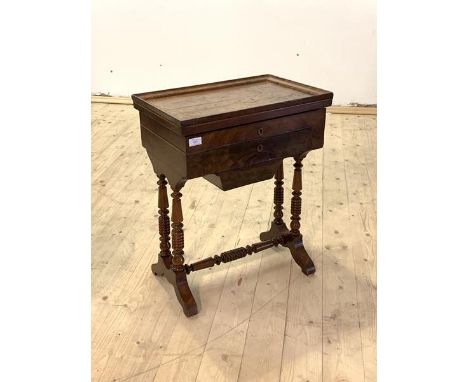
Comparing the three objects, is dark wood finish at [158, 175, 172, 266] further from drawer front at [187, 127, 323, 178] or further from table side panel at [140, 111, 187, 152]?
drawer front at [187, 127, 323, 178]

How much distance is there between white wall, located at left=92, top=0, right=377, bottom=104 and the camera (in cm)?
552

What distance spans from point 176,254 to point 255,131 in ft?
2.15

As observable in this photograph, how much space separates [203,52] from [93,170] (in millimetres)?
1941

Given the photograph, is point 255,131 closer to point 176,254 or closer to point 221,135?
point 221,135

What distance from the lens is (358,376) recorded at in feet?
7.39

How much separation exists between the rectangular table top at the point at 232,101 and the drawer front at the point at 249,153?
101 mm

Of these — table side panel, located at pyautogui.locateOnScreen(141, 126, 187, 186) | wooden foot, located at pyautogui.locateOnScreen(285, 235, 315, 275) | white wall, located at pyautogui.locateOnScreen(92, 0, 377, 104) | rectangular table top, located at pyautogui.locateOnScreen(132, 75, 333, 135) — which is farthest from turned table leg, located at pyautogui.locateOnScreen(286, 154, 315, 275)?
white wall, located at pyautogui.locateOnScreen(92, 0, 377, 104)

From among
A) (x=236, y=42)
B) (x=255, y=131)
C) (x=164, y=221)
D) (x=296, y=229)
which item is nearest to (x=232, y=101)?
(x=255, y=131)

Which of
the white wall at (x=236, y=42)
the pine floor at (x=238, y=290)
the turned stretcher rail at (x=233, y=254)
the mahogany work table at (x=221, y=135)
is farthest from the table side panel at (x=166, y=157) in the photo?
the white wall at (x=236, y=42)

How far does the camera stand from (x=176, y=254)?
2.69 meters

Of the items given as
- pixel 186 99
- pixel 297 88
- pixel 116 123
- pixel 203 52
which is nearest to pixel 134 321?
pixel 186 99

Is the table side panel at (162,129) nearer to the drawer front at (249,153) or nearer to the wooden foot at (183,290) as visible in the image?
the drawer front at (249,153)

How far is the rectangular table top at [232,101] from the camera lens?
7.70 ft

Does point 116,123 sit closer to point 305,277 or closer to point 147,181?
point 147,181
